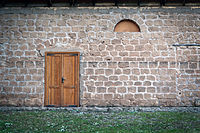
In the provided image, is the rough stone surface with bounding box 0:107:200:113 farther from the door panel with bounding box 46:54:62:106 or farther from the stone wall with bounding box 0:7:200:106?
the door panel with bounding box 46:54:62:106

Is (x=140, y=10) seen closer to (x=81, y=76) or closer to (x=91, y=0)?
(x=91, y=0)

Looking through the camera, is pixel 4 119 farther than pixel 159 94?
No

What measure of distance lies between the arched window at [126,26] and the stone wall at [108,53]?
0.50 feet

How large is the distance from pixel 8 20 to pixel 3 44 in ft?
3.11

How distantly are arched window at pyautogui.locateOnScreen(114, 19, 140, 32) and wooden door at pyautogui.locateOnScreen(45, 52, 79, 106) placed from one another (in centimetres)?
190

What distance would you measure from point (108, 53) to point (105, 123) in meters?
3.16

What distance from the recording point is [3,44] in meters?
7.97

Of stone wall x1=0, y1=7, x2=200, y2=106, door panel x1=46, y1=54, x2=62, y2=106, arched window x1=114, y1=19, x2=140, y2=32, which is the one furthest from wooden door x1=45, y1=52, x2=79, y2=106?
arched window x1=114, y1=19, x2=140, y2=32

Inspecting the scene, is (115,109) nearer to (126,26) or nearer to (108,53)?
(108,53)

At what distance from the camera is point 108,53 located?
7883mm

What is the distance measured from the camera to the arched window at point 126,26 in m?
7.98

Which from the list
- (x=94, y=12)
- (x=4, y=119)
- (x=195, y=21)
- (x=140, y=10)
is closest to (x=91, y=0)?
(x=94, y=12)

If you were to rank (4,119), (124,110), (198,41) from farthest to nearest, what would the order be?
(198,41) → (124,110) → (4,119)

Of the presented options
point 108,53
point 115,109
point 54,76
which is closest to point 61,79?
point 54,76
